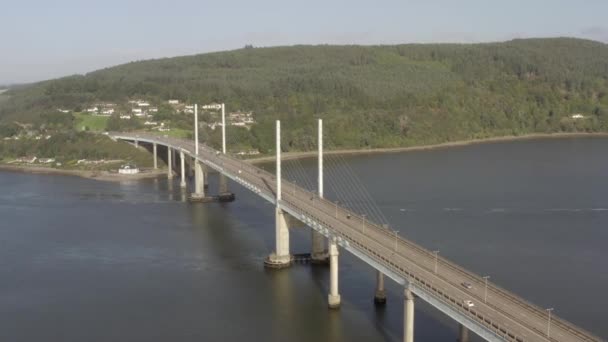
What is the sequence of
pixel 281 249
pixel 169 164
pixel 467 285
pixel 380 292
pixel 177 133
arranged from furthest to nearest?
pixel 177 133, pixel 169 164, pixel 281 249, pixel 380 292, pixel 467 285

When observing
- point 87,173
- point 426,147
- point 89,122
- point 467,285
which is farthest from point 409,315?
point 89,122

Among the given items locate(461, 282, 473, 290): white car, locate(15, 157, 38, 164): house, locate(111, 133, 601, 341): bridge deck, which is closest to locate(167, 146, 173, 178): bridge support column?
locate(15, 157, 38, 164): house

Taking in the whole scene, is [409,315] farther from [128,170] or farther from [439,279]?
[128,170]

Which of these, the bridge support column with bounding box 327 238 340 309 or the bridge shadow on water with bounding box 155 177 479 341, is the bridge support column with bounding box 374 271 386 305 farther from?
the bridge support column with bounding box 327 238 340 309

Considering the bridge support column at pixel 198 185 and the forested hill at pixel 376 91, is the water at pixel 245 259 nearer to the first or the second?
the bridge support column at pixel 198 185

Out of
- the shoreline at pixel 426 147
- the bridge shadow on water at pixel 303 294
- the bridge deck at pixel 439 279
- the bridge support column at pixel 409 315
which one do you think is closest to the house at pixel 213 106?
the shoreline at pixel 426 147

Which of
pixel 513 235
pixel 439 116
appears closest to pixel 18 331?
pixel 513 235

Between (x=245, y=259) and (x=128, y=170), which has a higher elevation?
(x=128, y=170)
